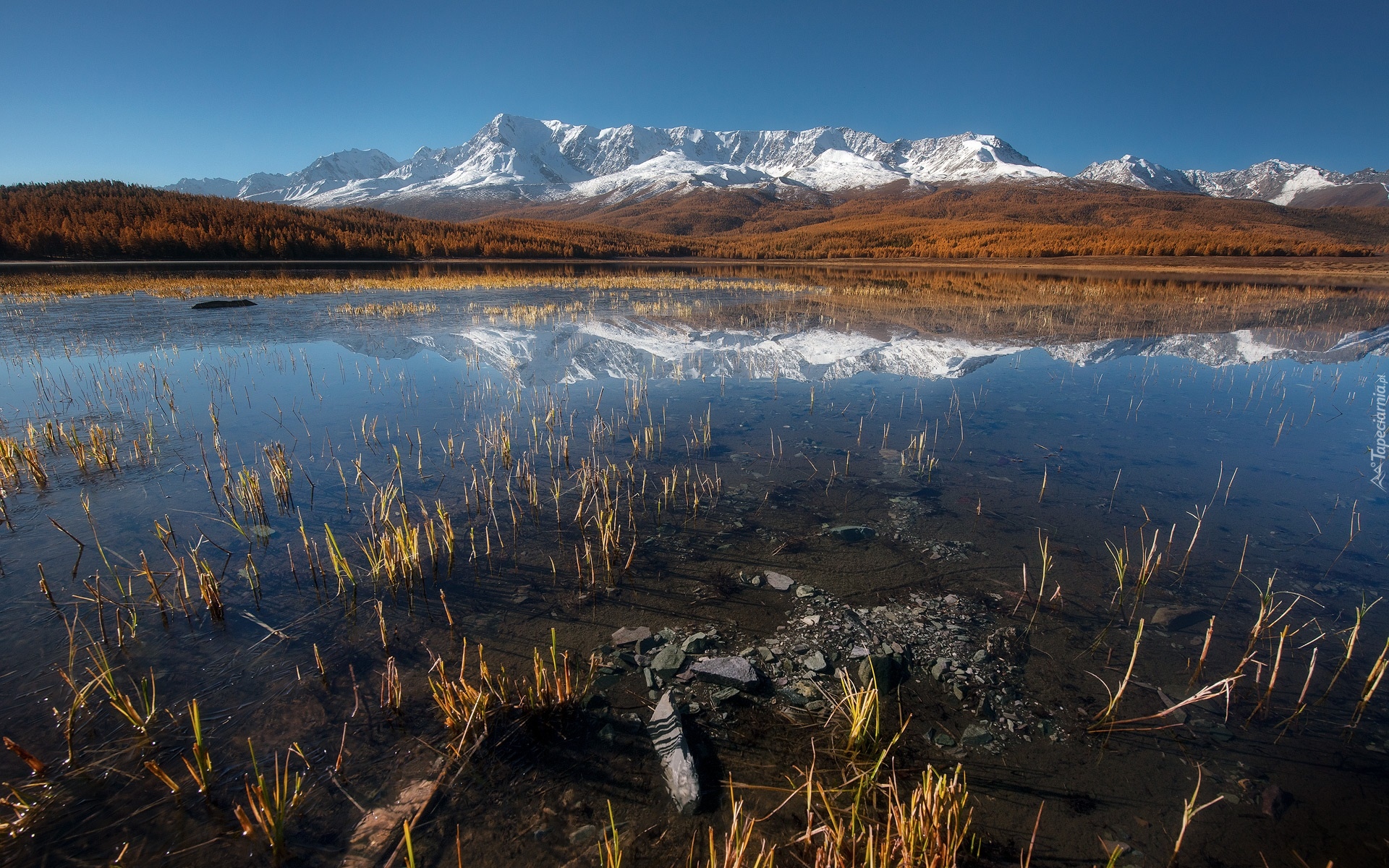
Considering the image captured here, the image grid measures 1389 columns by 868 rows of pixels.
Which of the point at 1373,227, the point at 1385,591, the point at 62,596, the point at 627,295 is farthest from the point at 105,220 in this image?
the point at 1373,227

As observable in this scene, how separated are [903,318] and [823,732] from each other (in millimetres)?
16712

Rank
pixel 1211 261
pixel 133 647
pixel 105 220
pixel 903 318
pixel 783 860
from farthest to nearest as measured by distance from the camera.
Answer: pixel 1211 261 < pixel 105 220 < pixel 903 318 < pixel 133 647 < pixel 783 860

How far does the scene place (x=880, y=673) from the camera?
→ 342 centimetres

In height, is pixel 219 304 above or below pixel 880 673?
above

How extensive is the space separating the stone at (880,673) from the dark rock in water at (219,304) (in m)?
22.3

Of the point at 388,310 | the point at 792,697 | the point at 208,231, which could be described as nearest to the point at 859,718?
the point at 792,697

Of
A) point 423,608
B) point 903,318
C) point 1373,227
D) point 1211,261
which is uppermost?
point 1373,227

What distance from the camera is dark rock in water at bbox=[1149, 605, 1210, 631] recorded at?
402cm

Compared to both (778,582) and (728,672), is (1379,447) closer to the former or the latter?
(778,582)

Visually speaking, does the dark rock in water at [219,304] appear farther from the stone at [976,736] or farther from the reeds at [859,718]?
the stone at [976,736]

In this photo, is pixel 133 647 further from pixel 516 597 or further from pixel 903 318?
pixel 903 318

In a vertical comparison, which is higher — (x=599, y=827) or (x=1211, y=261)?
(x=1211, y=261)

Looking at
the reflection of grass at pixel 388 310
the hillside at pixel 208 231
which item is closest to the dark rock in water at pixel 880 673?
the reflection of grass at pixel 388 310

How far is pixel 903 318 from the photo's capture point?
17.8m
